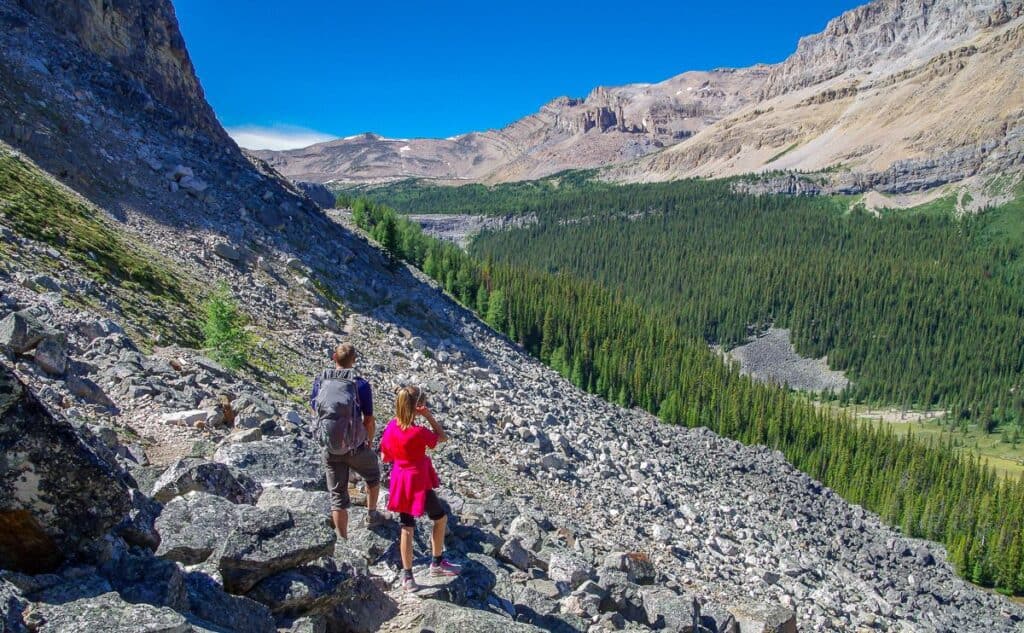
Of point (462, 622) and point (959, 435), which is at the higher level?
point (462, 622)

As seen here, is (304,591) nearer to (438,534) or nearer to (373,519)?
(438,534)

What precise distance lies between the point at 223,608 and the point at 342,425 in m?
3.25

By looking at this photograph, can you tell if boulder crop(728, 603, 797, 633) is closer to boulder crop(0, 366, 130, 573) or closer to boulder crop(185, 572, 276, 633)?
boulder crop(185, 572, 276, 633)

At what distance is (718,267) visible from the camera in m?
183

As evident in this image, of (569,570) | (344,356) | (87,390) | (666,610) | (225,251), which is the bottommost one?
(666,610)

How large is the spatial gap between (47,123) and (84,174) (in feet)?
9.12

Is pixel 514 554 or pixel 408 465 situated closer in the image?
pixel 408 465

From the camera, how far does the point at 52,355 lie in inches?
465

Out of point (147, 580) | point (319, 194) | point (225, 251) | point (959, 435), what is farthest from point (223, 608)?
point (959, 435)

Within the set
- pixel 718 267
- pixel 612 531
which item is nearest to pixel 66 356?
pixel 612 531

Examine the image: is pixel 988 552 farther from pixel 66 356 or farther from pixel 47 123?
pixel 47 123

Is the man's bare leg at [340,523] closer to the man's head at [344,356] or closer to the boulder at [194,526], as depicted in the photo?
the boulder at [194,526]

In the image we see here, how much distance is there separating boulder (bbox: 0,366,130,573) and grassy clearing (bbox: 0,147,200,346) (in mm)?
12895

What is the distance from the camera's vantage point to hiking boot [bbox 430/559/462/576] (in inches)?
363
